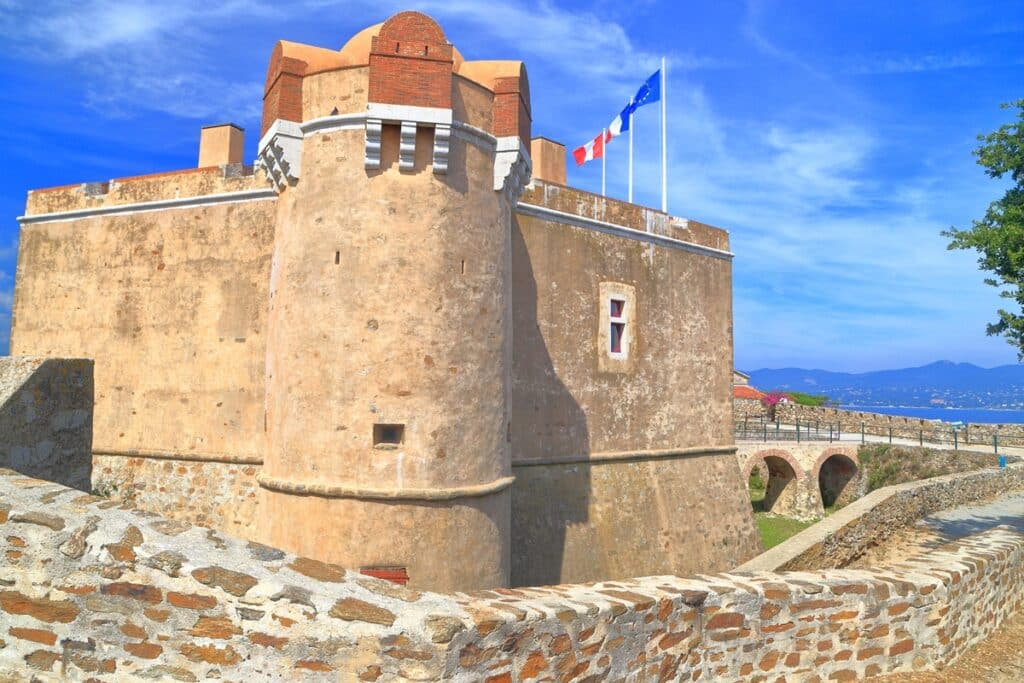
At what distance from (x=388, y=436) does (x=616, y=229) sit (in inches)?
318

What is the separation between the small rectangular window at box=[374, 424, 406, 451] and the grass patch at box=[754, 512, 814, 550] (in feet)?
49.4

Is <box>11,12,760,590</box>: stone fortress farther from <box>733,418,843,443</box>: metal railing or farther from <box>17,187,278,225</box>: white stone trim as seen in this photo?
<box>733,418,843,443</box>: metal railing

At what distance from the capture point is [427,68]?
8.42 meters

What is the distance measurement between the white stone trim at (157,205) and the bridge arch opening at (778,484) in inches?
782

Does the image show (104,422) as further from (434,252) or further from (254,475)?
(434,252)

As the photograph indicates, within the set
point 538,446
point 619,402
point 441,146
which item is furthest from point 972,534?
point 441,146

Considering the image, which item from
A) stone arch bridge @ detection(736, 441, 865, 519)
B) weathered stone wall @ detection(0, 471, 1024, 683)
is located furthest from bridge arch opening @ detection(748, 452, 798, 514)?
weathered stone wall @ detection(0, 471, 1024, 683)

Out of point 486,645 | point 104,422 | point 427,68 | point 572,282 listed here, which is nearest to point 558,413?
point 572,282

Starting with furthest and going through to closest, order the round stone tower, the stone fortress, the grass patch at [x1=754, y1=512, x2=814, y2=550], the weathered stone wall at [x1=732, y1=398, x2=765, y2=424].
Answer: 1. the weathered stone wall at [x1=732, y1=398, x2=765, y2=424]
2. the grass patch at [x1=754, y1=512, x2=814, y2=550]
3. the stone fortress
4. the round stone tower

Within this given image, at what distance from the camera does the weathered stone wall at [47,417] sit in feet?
16.9

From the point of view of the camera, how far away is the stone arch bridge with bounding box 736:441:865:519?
24344 millimetres

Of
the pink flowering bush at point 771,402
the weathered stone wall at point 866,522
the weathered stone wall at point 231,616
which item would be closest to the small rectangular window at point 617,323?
the weathered stone wall at point 866,522

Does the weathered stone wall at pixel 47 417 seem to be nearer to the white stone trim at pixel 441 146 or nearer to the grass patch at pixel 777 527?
the white stone trim at pixel 441 146

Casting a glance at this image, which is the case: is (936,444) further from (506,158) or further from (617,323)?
(506,158)
